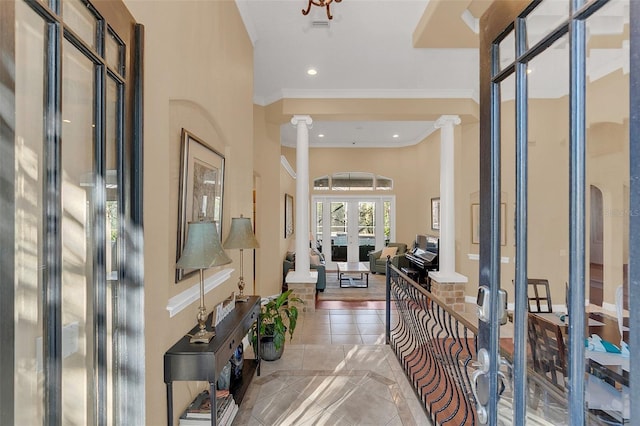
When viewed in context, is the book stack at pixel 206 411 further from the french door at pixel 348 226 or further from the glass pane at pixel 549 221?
the french door at pixel 348 226

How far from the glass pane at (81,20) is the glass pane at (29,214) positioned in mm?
141

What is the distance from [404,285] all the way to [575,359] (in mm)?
2759

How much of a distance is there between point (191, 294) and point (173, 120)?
3.49ft

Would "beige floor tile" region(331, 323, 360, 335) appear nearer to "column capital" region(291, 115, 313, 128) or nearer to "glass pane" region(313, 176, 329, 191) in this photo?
"column capital" region(291, 115, 313, 128)

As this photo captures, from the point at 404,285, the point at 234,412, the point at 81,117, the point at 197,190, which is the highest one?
the point at 81,117

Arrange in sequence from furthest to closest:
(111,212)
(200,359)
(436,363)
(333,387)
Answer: (333,387), (436,363), (200,359), (111,212)

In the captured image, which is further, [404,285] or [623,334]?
[404,285]

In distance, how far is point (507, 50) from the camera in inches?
43.2

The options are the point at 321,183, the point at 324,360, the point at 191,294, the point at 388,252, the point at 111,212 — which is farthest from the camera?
the point at 321,183

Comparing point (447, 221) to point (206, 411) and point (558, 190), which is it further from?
point (558, 190)

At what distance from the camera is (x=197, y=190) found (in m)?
2.20

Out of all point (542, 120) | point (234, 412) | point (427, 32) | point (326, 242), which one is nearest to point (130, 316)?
point (234, 412)

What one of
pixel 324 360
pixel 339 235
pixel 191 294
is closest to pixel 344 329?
pixel 324 360

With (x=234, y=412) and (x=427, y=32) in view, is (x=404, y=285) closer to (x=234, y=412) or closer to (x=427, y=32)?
(x=234, y=412)
